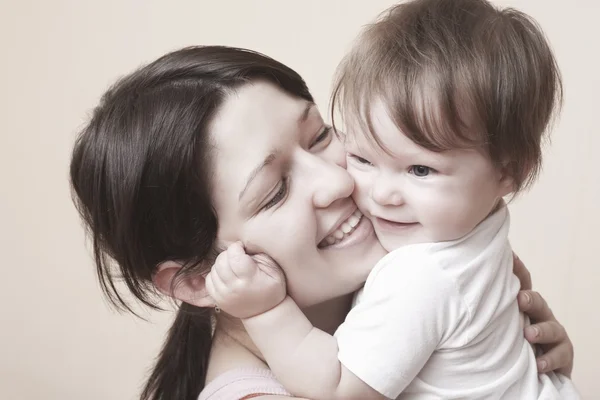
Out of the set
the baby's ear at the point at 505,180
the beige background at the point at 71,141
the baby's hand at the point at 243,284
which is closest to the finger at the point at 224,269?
the baby's hand at the point at 243,284

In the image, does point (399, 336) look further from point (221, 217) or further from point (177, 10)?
point (177, 10)

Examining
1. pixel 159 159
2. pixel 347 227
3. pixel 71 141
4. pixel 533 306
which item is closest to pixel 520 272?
pixel 533 306

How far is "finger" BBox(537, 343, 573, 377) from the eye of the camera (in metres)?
1.58

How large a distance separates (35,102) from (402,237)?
6.32 feet

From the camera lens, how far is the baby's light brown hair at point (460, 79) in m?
1.24

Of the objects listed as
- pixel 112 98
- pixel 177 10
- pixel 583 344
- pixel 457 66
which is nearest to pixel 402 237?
pixel 457 66

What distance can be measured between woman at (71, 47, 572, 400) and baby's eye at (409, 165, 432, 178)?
0.13 m

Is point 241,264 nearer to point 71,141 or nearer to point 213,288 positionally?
point 213,288

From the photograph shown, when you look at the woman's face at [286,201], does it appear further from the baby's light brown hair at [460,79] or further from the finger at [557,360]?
the finger at [557,360]

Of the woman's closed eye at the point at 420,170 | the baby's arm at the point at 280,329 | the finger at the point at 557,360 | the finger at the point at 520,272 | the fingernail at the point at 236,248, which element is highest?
the woman's closed eye at the point at 420,170

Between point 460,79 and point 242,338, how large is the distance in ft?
2.14

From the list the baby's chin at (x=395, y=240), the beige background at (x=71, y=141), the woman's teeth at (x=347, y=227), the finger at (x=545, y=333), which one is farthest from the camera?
→ the beige background at (x=71, y=141)

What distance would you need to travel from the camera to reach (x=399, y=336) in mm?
1290

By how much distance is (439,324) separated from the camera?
4.27 ft
